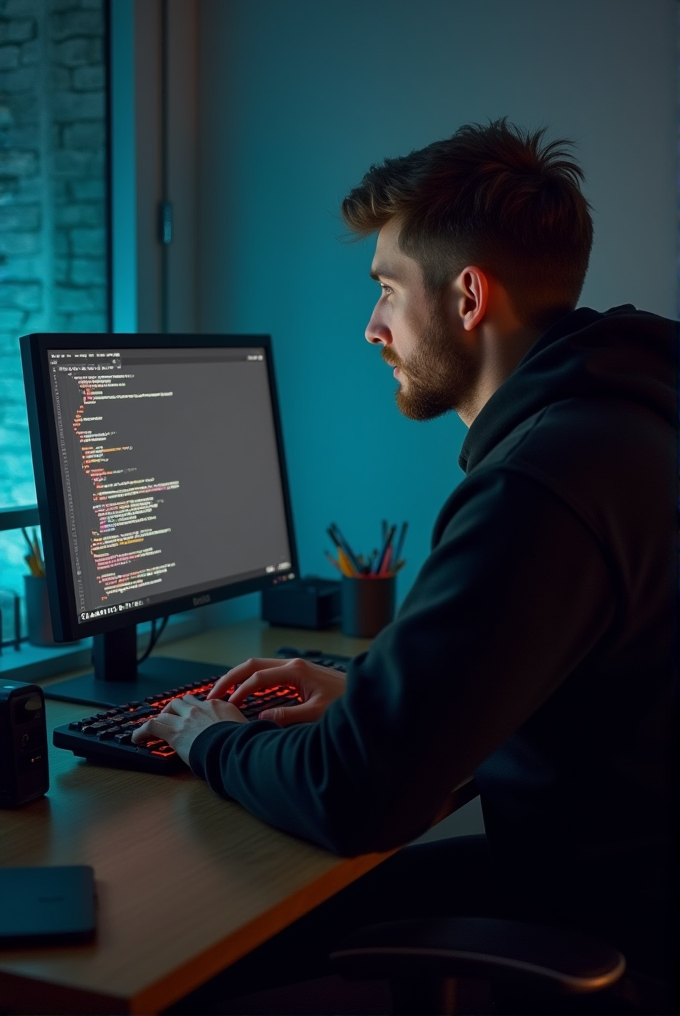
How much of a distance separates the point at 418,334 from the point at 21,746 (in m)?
0.70

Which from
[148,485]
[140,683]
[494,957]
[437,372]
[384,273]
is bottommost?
[494,957]

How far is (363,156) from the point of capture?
2.11 m

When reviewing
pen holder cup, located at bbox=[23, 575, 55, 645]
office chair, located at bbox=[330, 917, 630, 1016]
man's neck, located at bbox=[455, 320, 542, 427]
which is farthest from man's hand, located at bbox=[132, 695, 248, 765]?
pen holder cup, located at bbox=[23, 575, 55, 645]

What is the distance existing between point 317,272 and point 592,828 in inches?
55.7

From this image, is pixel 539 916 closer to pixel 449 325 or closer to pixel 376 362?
pixel 449 325

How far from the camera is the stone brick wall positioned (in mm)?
1874

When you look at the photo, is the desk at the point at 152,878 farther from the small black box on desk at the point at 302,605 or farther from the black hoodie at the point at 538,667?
the small black box on desk at the point at 302,605

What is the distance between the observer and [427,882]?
4.41ft

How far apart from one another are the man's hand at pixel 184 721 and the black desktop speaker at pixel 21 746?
129 millimetres

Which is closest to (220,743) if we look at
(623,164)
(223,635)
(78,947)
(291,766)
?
(291,766)

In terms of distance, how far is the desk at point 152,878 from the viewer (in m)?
0.80

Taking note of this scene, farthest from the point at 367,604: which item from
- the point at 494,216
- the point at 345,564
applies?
the point at 494,216

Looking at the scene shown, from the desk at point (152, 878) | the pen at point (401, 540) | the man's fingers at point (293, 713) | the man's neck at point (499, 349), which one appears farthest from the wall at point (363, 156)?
the desk at point (152, 878)

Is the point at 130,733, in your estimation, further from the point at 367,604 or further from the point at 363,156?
the point at 363,156
